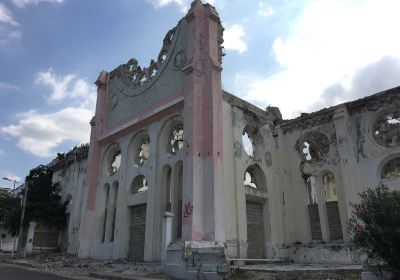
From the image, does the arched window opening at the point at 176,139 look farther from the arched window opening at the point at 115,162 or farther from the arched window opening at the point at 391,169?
the arched window opening at the point at 391,169

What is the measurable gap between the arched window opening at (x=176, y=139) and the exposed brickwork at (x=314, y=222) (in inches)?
288

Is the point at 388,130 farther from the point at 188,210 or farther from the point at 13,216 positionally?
the point at 13,216

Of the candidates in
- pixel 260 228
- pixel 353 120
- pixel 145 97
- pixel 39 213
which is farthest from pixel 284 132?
pixel 39 213

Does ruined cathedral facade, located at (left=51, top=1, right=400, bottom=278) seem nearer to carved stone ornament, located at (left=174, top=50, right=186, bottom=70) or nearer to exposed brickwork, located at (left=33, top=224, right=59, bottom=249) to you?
carved stone ornament, located at (left=174, top=50, right=186, bottom=70)

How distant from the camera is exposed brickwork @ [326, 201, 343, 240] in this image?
622 inches

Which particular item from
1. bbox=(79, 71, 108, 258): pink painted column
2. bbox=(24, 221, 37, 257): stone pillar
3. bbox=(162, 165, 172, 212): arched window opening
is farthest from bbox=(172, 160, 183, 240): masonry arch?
bbox=(24, 221, 37, 257): stone pillar

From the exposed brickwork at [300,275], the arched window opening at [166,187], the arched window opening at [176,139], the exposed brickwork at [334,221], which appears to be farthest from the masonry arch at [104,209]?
the exposed brickwork at [334,221]

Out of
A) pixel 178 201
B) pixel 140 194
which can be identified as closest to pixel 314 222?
pixel 178 201

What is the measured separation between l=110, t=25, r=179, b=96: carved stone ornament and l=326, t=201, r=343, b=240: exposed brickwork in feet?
35.8

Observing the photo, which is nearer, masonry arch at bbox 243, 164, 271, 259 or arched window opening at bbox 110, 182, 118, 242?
masonry arch at bbox 243, 164, 271, 259

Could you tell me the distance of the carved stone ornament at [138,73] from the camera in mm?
18266

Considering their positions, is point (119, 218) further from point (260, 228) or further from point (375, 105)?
point (375, 105)

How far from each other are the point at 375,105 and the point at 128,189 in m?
13.0

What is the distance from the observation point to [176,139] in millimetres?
17094
